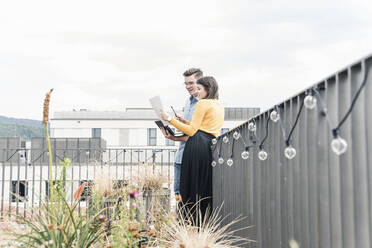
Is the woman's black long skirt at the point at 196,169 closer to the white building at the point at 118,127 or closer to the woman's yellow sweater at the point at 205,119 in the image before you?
the woman's yellow sweater at the point at 205,119

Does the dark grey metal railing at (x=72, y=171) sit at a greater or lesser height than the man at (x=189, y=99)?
lesser

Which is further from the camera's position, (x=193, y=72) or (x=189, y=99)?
(x=189, y=99)

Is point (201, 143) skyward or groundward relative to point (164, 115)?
groundward

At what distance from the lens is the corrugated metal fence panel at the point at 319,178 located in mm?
1368

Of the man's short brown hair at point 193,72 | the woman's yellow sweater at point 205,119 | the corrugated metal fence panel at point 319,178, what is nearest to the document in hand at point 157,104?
the woman's yellow sweater at point 205,119

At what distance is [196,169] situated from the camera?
12.5ft

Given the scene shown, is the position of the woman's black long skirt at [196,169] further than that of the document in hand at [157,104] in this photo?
Yes

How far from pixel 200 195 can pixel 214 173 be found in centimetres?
26

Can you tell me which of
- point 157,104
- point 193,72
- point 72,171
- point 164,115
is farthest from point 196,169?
point 72,171

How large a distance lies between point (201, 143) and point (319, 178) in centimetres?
216

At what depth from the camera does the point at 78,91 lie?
178 feet

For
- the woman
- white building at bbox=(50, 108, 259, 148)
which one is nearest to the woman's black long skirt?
the woman

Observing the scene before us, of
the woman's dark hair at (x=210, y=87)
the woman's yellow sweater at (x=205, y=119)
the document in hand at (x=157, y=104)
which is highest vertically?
the woman's dark hair at (x=210, y=87)

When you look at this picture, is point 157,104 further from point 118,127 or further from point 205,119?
point 118,127
